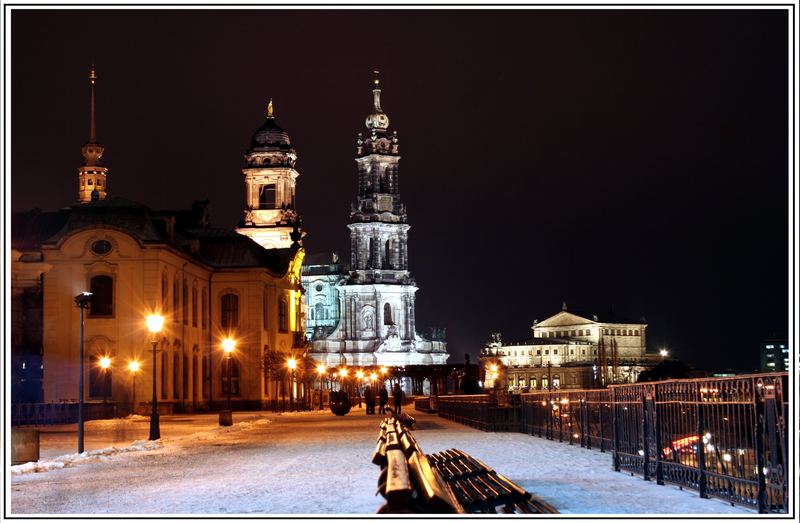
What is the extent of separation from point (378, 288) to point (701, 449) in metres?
126

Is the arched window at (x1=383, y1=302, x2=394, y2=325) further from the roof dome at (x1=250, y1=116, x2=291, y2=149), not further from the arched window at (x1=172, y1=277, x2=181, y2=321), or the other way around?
the arched window at (x1=172, y1=277, x2=181, y2=321)

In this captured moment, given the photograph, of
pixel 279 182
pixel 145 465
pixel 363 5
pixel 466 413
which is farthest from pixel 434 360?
pixel 363 5

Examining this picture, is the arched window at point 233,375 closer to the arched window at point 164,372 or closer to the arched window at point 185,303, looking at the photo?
the arched window at point 185,303

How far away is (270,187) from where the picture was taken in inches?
4756

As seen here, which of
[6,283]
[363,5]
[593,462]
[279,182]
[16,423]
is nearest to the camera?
[363,5]

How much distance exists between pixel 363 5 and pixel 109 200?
5074cm

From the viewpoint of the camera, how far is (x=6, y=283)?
16.4 m

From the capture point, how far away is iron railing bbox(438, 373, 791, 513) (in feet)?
42.1

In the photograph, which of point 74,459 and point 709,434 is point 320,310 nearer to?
point 74,459

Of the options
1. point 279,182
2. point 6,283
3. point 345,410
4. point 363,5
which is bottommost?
point 345,410

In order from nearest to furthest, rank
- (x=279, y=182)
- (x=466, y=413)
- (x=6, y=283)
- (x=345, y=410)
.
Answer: (x=6, y=283) < (x=466, y=413) < (x=345, y=410) < (x=279, y=182)

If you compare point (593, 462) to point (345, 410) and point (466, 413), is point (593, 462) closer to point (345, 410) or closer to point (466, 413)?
point (466, 413)

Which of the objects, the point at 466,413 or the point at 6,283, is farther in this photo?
the point at 466,413

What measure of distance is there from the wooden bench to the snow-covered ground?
122cm
